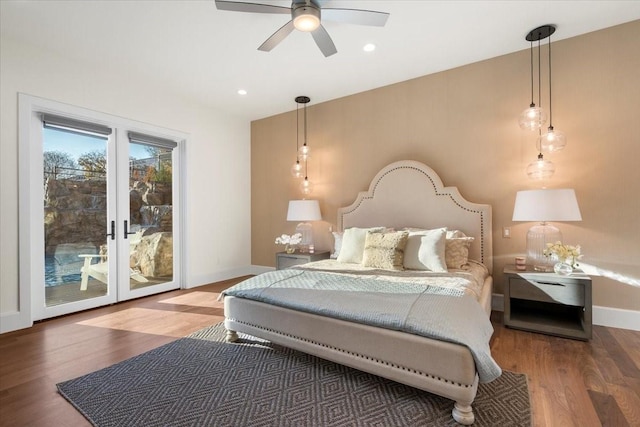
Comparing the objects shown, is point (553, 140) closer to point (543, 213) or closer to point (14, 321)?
point (543, 213)

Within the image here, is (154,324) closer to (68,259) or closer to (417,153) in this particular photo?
(68,259)

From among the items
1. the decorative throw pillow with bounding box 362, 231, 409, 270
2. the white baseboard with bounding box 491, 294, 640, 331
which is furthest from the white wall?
the white baseboard with bounding box 491, 294, 640, 331

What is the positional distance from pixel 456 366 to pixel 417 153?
2.94 metres

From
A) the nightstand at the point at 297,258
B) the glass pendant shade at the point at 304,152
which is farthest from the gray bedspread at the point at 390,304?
the glass pendant shade at the point at 304,152

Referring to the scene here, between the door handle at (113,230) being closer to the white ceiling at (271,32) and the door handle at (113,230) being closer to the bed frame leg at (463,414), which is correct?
the white ceiling at (271,32)

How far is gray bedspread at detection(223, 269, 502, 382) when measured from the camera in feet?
5.72

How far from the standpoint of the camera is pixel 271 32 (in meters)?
3.06

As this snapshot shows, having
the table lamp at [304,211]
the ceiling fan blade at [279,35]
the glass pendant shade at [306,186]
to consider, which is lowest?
the table lamp at [304,211]

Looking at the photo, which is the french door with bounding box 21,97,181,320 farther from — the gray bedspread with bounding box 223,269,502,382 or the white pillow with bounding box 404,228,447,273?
the white pillow with bounding box 404,228,447,273

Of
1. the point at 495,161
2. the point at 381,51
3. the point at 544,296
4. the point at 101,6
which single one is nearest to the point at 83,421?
the point at 101,6

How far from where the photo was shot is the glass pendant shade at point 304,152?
493cm

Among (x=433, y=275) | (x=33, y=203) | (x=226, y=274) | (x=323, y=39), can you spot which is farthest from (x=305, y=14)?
(x=226, y=274)

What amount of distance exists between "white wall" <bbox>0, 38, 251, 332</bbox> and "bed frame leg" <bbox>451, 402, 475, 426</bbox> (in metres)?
4.04

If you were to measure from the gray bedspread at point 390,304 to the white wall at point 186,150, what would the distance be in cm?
238
